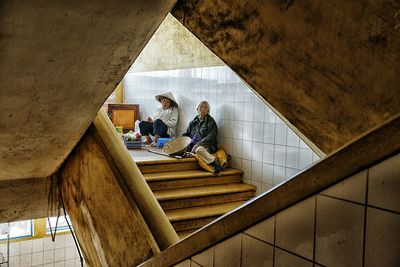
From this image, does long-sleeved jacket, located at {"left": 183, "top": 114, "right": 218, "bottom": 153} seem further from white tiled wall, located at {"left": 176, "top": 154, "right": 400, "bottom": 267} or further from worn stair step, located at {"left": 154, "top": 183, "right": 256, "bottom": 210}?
white tiled wall, located at {"left": 176, "top": 154, "right": 400, "bottom": 267}

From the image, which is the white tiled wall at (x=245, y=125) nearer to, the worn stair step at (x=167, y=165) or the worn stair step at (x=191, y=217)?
the worn stair step at (x=167, y=165)

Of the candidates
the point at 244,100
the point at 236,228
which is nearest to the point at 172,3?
the point at 236,228

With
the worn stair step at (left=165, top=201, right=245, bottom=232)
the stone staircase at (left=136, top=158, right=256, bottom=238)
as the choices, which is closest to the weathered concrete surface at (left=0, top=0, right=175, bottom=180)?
the worn stair step at (left=165, top=201, right=245, bottom=232)

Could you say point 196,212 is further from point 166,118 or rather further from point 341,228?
point 341,228

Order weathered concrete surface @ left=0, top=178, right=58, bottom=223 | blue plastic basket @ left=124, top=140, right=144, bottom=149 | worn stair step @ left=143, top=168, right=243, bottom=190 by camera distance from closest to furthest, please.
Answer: weathered concrete surface @ left=0, top=178, right=58, bottom=223
worn stair step @ left=143, top=168, right=243, bottom=190
blue plastic basket @ left=124, top=140, right=144, bottom=149

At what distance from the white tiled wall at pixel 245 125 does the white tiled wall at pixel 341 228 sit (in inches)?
125

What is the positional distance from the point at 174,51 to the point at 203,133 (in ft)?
6.67

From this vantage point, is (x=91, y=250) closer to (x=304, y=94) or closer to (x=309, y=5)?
(x=304, y=94)

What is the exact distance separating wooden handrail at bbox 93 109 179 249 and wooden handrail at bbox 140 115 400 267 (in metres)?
0.80

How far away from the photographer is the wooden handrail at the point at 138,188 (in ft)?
8.25

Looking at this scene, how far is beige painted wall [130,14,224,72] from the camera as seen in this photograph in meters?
6.34

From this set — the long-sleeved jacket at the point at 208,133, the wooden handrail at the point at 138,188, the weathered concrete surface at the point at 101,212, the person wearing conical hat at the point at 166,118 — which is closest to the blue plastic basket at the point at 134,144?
the person wearing conical hat at the point at 166,118

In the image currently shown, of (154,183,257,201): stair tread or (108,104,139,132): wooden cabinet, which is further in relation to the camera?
(108,104,139,132): wooden cabinet

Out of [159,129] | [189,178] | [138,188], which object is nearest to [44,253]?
[159,129]
